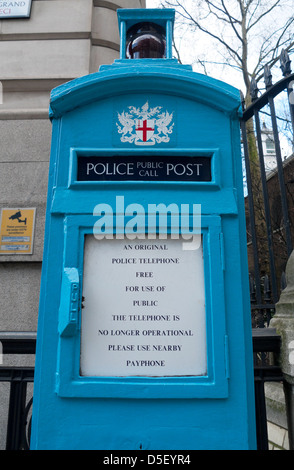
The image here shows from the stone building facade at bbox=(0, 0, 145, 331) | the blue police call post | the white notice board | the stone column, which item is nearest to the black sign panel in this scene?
the blue police call post

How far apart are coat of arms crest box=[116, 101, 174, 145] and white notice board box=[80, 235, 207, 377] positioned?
507 millimetres

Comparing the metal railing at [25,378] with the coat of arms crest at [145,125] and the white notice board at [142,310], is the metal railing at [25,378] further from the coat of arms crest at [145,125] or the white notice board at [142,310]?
the coat of arms crest at [145,125]

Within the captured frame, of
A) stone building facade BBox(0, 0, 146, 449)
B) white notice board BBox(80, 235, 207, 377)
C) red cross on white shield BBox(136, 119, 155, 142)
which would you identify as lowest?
white notice board BBox(80, 235, 207, 377)

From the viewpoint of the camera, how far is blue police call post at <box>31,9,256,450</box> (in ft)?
4.54

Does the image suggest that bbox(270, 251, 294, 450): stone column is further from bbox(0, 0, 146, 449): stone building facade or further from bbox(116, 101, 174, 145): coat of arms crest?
bbox(0, 0, 146, 449): stone building facade

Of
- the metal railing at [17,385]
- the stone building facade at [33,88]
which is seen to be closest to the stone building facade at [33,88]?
the stone building facade at [33,88]

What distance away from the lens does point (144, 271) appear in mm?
1521

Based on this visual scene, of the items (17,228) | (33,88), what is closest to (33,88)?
(33,88)

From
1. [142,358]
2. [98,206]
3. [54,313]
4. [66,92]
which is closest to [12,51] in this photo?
[66,92]

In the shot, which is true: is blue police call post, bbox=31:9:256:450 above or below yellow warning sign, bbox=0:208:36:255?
below

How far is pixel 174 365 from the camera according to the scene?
56.5 inches

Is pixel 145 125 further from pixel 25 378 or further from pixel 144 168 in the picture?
pixel 25 378

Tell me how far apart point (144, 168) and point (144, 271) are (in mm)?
496

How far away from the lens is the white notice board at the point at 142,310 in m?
1.44
